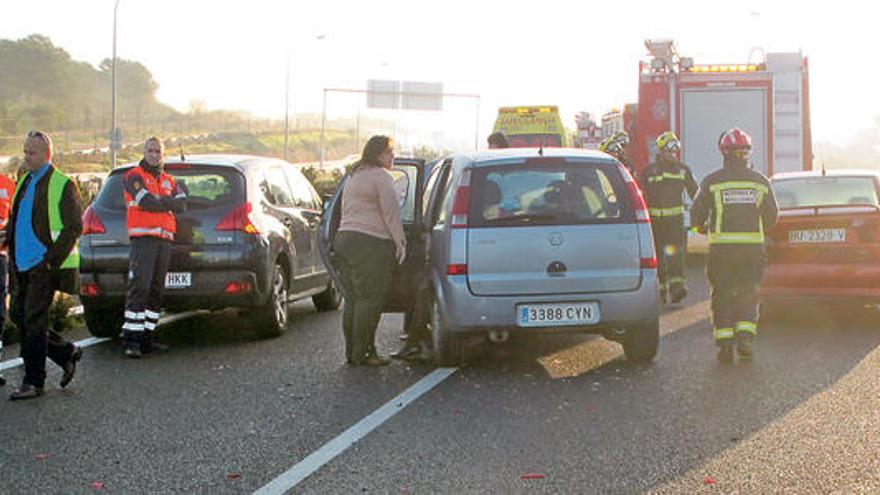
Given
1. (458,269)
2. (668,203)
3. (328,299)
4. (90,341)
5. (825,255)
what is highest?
(668,203)

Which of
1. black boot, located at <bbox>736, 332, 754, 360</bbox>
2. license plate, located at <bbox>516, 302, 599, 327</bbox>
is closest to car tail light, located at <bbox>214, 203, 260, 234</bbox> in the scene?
license plate, located at <bbox>516, 302, 599, 327</bbox>

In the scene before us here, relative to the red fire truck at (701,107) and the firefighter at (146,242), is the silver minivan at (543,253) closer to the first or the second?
the firefighter at (146,242)

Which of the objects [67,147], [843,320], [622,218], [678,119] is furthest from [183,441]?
[67,147]

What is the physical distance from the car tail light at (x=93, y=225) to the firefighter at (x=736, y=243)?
5.07 metres

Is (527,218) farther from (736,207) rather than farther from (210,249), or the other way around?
(210,249)

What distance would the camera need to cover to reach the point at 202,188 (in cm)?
1038

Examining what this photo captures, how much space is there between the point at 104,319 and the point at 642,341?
483 cm

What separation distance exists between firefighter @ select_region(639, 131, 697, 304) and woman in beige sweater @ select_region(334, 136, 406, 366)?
471 centimetres

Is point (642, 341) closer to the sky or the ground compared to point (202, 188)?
closer to the ground

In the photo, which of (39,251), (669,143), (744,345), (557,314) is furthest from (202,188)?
(669,143)

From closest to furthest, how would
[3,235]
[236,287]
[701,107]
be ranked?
[3,235]
[236,287]
[701,107]

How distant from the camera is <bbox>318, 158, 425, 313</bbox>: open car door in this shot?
9227 mm

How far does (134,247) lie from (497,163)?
122 inches

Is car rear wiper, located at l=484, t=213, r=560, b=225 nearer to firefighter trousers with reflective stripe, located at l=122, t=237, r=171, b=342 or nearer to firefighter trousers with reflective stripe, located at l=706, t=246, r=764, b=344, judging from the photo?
firefighter trousers with reflective stripe, located at l=706, t=246, r=764, b=344
